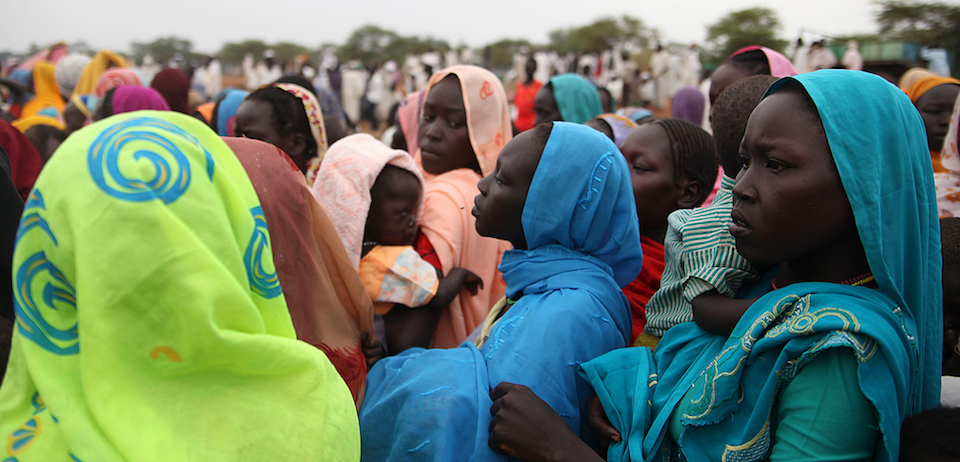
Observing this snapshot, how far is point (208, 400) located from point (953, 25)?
39.0 meters

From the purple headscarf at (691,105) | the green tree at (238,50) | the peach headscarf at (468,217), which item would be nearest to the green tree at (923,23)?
the purple headscarf at (691,105)

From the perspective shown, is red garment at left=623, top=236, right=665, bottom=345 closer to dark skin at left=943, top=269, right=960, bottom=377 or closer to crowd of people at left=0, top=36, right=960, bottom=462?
crowd of people at left=0, top=36, right=960, bottom=462

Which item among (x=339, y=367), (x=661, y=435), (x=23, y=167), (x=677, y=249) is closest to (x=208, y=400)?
(x=339, y=367)

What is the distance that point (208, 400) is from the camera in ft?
3.31

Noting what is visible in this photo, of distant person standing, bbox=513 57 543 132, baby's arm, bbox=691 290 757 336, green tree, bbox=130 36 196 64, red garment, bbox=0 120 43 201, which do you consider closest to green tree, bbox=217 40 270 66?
green tree, bbox=130 36 196 64

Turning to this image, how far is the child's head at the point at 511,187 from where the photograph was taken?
2.04 meters

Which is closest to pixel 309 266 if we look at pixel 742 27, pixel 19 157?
pixel 19 157

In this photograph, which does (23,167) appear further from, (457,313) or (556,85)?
(556,85)

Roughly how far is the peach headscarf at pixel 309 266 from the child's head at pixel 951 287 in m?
1.93

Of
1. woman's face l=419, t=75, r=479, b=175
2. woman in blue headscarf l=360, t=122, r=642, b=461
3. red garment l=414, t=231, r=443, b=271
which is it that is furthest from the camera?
woman's face l=419, t=75, r=479, b=175

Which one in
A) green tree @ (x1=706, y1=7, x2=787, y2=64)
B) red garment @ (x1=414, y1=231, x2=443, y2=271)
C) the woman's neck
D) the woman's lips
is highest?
the woman's lips

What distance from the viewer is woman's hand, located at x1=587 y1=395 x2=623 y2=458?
1.54 metres

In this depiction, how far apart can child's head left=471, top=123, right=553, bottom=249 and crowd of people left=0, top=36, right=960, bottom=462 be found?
0.03 ft

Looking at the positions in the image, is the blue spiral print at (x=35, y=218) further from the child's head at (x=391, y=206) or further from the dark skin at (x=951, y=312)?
the dark skin at (x=951, y=312)
